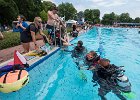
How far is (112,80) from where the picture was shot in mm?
5777

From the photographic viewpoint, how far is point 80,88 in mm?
6965

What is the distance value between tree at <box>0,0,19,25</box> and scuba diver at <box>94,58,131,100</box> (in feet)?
148

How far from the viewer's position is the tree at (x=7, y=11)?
158 feet

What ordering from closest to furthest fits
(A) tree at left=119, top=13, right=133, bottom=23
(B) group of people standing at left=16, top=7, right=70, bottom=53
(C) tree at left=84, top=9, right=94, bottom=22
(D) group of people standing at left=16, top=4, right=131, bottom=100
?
1. (D) group of people standing at left=16, top=4, right=131, bottom=100
2. (B) group of people standing at left=16, top=7, right=70, bottom=53
3. (C) tree at left=84, top=9, right=94, bottom=22
4. (A) tree at left=119, top=13, right=133, bottom=23

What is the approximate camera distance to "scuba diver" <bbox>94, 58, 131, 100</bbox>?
5531 mm

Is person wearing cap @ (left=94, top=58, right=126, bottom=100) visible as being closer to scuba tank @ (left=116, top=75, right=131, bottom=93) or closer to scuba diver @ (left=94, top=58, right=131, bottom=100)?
scuba diver @ (left=94, top=58, right=131, bottom=100)

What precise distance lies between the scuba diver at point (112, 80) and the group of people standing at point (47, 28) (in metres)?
4.16

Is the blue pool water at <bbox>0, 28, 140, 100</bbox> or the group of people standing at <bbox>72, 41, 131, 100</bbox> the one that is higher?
the group of people standing at <bbox>72, 41, 131, 100</bbox>

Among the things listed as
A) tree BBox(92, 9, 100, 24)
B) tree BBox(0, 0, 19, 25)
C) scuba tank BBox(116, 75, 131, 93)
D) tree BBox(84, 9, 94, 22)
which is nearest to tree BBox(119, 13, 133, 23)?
tree BBox(92, 9, 100, 24)

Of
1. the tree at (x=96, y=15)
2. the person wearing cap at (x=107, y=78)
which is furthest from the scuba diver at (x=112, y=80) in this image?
the tree at (x=96, y=15)

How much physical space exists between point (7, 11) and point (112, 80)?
46839 millimetres

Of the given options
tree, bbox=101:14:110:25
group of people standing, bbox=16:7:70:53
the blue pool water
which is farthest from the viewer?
tree, bbox=101:14:110:25

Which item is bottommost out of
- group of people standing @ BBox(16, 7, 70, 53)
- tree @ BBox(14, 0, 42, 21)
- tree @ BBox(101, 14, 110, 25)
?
tree @ BBox(101, 14, 110, 25)

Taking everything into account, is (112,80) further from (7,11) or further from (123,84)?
(7,11)
